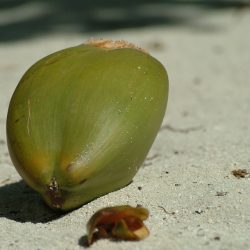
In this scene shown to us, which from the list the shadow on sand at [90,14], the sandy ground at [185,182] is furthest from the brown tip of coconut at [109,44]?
the shadow on sand at [90,14]

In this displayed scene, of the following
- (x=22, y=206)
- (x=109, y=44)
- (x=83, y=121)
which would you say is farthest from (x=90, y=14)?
(x=83, y=121)

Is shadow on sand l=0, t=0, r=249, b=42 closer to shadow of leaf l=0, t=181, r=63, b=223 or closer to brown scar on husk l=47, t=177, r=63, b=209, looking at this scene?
shadow of leaf l=0, t=181, r=63, b=223

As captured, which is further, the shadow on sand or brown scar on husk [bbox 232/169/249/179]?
the shadow on sand

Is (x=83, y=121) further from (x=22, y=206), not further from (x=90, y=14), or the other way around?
(x=90, y=14)

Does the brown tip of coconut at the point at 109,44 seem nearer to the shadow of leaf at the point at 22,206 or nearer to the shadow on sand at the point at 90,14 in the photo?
the shadow of leaf at the point at 22,206

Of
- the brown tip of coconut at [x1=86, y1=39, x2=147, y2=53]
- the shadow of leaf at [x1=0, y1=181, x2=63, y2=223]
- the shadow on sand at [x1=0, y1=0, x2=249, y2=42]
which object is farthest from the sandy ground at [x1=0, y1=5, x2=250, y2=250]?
the shadow on sand at [x1=0, y1=0, x2=249, y2=42]
